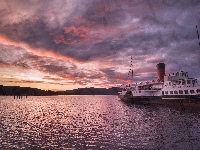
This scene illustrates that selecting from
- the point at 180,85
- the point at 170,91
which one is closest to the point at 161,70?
the point at 170,91

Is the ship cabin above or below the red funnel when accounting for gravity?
below

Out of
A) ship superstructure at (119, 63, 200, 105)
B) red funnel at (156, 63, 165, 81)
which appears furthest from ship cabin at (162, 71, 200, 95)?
red funnel at (156, 63, 165, 81)

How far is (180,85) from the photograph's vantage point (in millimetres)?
66250

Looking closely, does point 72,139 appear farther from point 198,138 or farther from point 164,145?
point 198,138

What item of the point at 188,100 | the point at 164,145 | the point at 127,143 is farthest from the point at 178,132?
the point at 188,100

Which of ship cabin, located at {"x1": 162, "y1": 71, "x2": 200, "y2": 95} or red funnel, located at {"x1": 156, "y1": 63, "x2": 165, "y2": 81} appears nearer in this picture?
ship cabin, located at {"x1": 162, "y1": 71, "x2": 200, "y2": 95}

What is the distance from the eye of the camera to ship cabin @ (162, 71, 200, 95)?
201 feet

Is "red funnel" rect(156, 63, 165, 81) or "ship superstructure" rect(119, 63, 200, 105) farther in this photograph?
"red funnel" rect(156, 63, 165, 81)

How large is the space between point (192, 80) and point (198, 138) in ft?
148

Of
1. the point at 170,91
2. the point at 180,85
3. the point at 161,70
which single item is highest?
the point at 161,70

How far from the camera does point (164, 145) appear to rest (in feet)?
72.9

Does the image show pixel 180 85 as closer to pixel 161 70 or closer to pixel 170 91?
pixel 170 91

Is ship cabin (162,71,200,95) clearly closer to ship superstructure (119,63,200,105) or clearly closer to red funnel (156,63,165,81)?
ship superstructure (119,63,200,105)

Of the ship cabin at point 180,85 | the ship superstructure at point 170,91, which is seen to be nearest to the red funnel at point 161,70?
the ship superstructure at point 170,91
